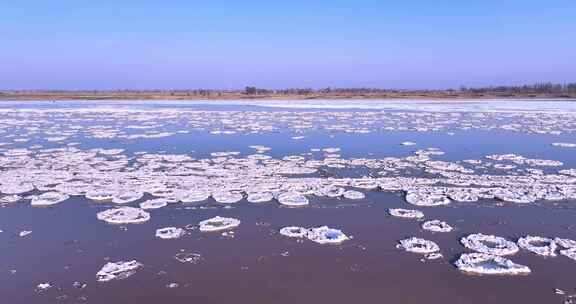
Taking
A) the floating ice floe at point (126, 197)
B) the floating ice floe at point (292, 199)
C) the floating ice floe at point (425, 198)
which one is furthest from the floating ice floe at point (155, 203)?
the floating ice floe at point (425, 198)

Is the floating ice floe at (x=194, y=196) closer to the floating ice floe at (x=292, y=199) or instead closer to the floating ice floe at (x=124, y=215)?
the floating ice floe at (x=124, y=215)

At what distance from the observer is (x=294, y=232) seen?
17.2 ft

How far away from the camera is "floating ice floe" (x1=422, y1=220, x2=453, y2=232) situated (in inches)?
210

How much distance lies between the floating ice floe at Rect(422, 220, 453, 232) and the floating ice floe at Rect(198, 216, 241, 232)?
7.65 ft

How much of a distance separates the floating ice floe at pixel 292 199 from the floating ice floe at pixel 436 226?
5.71 feet

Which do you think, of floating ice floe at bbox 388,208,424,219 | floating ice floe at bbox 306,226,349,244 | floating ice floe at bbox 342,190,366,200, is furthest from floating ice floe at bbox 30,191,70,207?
floating ice floe at bbox 388,208,424,219

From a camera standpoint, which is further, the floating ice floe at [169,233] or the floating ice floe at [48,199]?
the floating ice floe at [48,199]

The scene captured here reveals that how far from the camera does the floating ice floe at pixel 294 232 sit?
16.9ft

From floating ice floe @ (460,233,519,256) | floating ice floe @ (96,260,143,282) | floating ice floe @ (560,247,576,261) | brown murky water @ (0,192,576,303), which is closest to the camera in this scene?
brown murky water @ (0,192,576,303)

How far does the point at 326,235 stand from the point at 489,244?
1796 mm

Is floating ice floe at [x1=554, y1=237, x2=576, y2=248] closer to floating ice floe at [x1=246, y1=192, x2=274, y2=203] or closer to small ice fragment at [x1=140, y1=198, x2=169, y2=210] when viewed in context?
floating ice floe at [x1=246, y1=192, x2=274, y2=203]

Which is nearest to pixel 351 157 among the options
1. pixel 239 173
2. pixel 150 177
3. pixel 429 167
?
pixel 429 167

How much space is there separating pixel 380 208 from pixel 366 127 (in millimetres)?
10898

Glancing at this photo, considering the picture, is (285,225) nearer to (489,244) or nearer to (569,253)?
(489,244)
